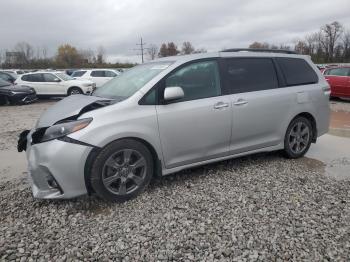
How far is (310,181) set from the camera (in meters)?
4.21

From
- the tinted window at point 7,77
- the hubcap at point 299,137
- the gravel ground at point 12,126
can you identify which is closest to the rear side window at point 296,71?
the hubcap at point 299,137

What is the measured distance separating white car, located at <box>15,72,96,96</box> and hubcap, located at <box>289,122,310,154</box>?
13.2 metres

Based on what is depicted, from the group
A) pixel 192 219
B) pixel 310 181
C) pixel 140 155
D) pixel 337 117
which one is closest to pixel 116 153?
pixel 140 155

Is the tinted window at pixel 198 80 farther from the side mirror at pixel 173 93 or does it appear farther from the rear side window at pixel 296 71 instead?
the rear side window at pixel 296 71

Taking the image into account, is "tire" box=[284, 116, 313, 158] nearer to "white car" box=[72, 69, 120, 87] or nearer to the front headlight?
the front headlight

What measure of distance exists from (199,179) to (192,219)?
1.05 meters

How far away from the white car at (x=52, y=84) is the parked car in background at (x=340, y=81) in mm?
11337

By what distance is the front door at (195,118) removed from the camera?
3.82 m

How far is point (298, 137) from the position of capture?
5.07 metres

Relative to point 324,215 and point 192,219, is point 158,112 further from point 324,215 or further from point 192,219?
point 324,215

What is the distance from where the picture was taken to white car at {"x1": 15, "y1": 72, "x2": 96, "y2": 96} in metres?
16.4

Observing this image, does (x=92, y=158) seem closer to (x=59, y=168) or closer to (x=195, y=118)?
(x=59, y=168)

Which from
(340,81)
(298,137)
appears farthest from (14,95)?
(340,81)

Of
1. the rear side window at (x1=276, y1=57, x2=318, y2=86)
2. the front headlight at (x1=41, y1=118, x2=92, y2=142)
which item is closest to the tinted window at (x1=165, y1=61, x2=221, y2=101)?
the front headlight at (x1=41, y1=118, x2=92, y2=142)
